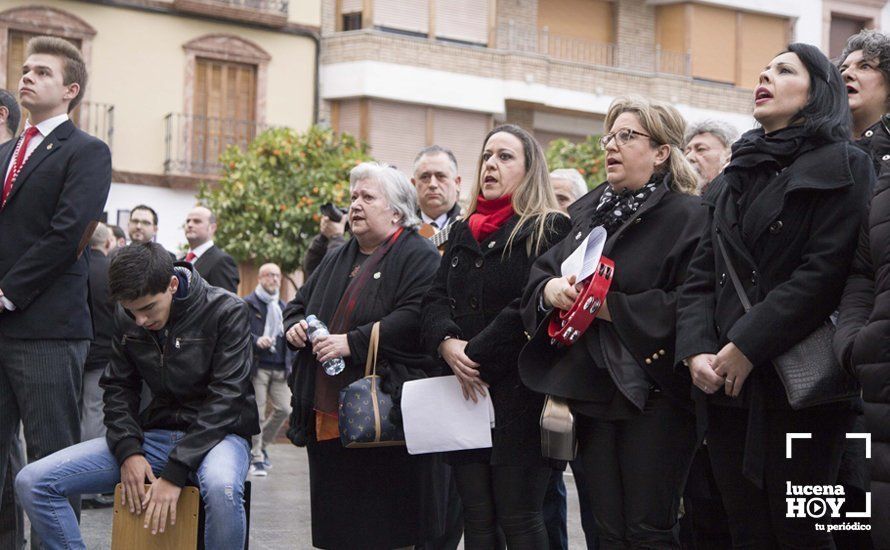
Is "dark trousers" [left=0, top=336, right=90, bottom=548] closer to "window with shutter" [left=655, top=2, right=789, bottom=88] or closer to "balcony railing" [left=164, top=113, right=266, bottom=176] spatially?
"balcony railing" [left=164, top=113, right=266, bottom=176]

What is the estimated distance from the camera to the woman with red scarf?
5.95 m

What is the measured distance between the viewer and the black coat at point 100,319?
10117 mm

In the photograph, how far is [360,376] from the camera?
663cm

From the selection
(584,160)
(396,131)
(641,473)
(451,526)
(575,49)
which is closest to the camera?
(641,473)

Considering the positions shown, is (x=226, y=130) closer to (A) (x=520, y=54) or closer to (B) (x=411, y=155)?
(B) (x=411, y=155)

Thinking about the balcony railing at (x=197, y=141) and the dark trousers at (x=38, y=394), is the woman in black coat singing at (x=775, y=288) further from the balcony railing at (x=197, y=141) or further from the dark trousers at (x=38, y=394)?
the balcony railing at (x=197, y=141)

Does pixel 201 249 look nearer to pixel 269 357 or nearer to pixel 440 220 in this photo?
pixel 269 357

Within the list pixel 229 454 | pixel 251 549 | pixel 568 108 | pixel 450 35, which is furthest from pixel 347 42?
pixel 229 454

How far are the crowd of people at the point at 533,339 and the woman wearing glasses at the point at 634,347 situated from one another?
1cm

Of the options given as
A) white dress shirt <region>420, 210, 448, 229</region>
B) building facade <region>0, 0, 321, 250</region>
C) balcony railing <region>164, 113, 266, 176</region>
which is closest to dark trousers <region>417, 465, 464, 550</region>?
white dress shirt <region>420, 210, 448, 229</region>

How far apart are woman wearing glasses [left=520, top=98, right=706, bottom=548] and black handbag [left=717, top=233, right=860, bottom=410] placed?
584mm

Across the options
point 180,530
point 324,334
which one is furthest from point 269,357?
point 180,530

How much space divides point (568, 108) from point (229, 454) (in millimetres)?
26090

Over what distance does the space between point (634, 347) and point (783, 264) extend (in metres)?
0.69
